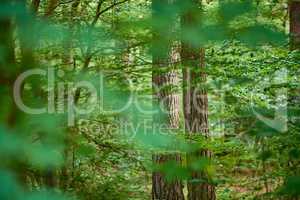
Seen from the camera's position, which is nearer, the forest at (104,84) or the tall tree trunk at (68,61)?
the forest at (104,84)

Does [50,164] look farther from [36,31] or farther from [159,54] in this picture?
[159,54]

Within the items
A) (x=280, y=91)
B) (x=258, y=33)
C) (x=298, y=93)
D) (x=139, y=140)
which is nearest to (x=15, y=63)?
(x=139, y=140)

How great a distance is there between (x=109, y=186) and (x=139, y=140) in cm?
393

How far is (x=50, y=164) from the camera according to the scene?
3.26 ft

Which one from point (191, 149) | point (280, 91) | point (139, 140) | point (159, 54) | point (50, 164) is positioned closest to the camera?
point (50, 164)

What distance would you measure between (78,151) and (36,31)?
0.77 meters

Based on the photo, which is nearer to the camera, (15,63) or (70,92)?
(15,63)

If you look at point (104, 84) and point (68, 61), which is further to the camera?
point (68, 61)

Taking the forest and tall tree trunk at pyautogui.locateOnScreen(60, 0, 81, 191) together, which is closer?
the forest

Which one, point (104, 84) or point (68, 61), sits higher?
point (68, 61)

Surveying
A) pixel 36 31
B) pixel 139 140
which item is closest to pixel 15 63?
pixel 36 31

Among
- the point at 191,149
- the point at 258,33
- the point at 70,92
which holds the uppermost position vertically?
the point at 258,33

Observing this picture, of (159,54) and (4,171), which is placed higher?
(159,54)

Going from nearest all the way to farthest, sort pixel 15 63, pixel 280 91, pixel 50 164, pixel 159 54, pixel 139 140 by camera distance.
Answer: pixel 50 164 → pixel 15 63 → pixel 139 140 → pixel 159 54 → pixel 280 91
